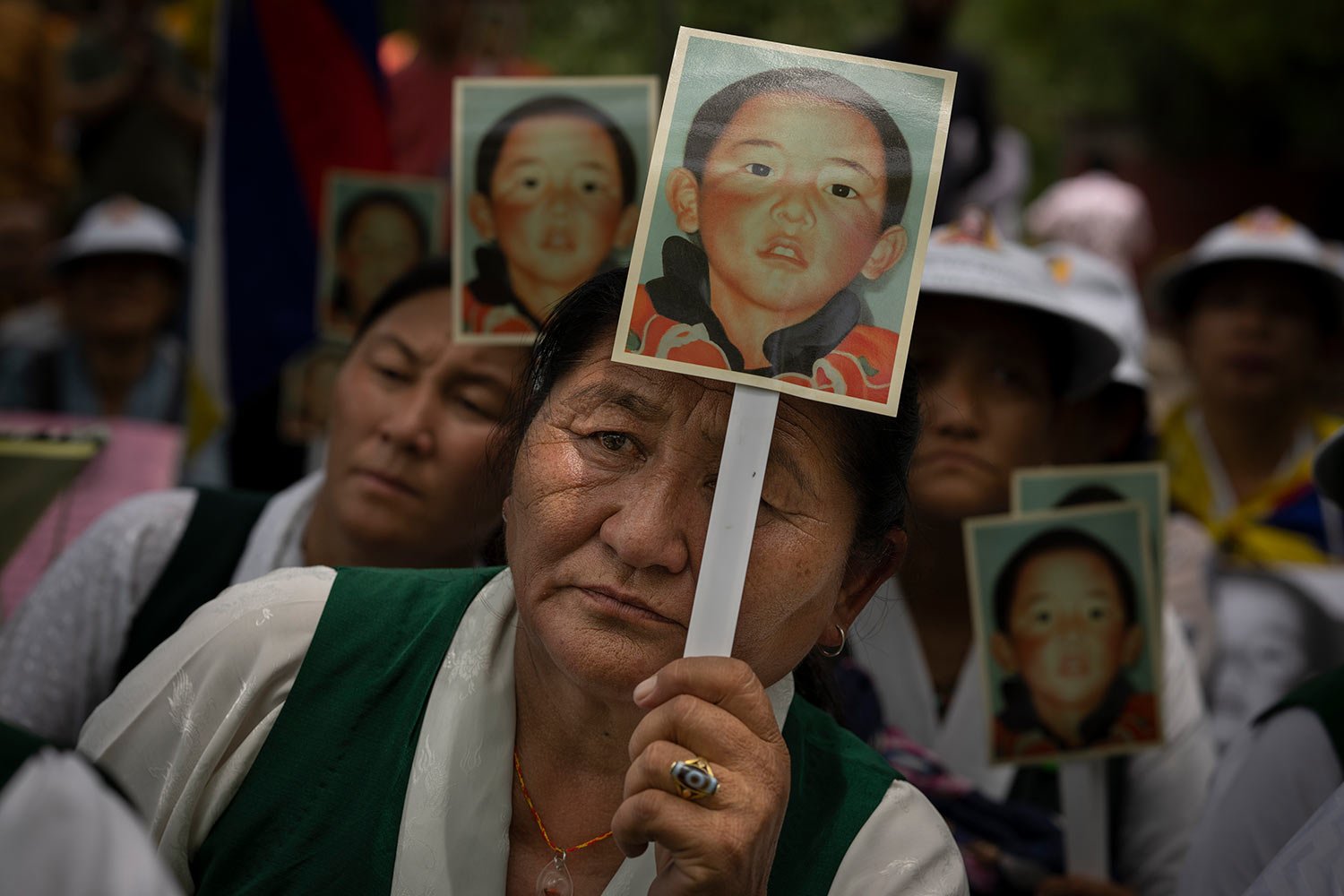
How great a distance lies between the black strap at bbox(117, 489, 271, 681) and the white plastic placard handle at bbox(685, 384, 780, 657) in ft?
4.18

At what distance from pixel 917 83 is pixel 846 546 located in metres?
0.57

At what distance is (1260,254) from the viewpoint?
470cm

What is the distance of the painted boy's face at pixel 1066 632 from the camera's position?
2.80 m

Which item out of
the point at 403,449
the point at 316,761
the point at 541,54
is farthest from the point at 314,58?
the point at 541,54

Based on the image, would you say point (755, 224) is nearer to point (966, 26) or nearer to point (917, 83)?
point (917, 83)

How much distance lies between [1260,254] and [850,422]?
3314 mm

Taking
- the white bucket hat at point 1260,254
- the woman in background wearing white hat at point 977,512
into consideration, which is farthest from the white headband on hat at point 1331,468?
the white bucket hat at point 1260,254

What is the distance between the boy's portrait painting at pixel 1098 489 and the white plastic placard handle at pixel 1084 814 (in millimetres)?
414

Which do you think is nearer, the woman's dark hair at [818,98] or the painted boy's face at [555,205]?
the woman's dark hair at [818,98]

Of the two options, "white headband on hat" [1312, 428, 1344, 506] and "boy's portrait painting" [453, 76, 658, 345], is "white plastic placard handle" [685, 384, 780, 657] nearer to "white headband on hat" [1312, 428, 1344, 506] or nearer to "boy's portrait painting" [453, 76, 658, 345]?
"boy's portrait painting" [453, 76, 658, 345]

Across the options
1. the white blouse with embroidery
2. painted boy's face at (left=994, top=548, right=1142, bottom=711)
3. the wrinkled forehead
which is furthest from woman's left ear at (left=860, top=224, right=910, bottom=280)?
painted boy's face at (left=994, top=548, right=1142, bottom=711)

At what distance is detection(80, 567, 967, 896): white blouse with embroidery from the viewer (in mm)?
1852

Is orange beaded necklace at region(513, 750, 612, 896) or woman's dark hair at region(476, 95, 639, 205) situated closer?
orange beaded necklace at region(513, 750, 612, 896)

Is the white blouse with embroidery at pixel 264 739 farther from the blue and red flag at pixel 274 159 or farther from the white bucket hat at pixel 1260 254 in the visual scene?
the white bucket hat at pixel 1260 254
